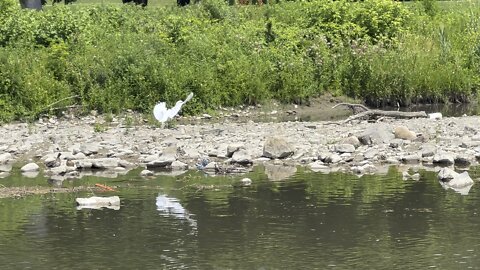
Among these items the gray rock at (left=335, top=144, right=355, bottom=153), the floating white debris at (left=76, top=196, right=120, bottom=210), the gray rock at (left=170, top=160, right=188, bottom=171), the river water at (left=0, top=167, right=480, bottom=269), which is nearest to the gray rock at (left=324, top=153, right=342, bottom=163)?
the gray rock at (left=335, top=144, right=355, bottom=153)

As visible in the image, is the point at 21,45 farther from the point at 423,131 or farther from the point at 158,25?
the point at 423,131

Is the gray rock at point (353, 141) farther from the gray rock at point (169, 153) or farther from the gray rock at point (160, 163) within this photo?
the gray rock at point (160, 163)

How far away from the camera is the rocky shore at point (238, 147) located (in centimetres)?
1831

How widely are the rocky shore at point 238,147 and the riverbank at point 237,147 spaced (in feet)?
0.05

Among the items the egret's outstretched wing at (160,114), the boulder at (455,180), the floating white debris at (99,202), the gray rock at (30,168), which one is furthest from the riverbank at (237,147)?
the floating white debris at (99,202)

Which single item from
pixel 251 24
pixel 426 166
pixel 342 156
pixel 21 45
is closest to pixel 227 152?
pixel 342 156

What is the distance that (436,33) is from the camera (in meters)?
30.1

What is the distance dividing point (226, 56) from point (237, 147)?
7.92 m

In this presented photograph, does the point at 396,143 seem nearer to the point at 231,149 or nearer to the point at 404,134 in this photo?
the point at 404,134

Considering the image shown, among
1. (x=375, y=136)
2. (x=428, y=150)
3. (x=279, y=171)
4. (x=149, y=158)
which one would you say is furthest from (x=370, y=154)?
(x=149, y=158)

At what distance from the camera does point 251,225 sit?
14.1 meters

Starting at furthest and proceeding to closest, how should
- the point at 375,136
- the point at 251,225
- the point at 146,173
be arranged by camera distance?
the point at 375,136 → the point at 146,173 → the point at 251,225

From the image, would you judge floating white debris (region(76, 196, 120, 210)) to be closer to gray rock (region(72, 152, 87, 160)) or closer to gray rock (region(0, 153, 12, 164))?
gray rock (region(72, 152, 87, 160))

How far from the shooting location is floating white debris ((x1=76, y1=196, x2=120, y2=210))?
1526 cm
